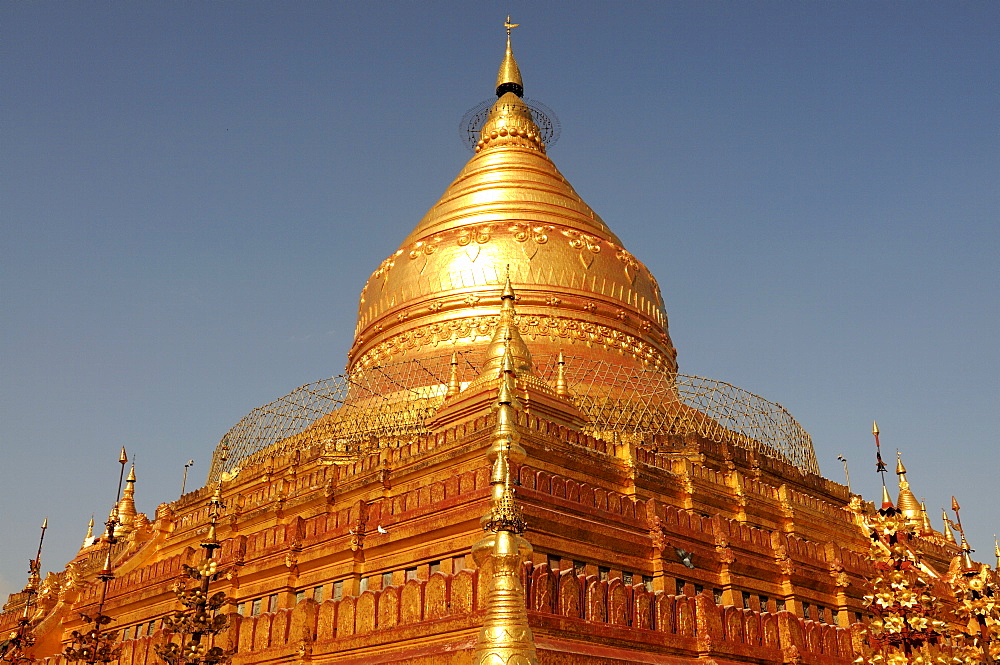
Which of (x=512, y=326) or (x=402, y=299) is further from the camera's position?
(x=402, y=299)

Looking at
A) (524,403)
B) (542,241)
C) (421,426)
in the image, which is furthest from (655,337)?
(524,403)

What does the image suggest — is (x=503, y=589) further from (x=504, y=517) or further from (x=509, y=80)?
(x=509, y=80)

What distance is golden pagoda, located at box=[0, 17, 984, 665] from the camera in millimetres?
13609

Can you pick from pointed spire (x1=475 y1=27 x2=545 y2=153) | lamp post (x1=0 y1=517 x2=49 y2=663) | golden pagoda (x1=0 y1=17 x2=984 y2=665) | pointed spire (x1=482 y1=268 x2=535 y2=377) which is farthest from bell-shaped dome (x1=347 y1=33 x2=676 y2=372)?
lamp post (x1=0 y1=517 x2=49 y2=663)

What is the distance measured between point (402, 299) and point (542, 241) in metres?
4.66

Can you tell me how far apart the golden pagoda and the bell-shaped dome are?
0.09 meters

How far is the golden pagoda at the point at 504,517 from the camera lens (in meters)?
13.6

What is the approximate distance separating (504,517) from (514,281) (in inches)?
708

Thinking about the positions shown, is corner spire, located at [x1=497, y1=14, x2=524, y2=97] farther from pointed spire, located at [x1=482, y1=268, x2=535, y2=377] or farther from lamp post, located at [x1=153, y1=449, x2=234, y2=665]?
lamp post, located at [x1=153, y1=449, x2=234, y2=665]

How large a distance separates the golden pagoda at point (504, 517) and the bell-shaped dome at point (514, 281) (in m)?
0.09

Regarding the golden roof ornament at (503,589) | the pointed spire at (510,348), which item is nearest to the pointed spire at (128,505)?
the pointed spire at (510,348)

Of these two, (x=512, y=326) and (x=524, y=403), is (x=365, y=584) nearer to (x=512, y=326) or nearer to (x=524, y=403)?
(x=524, y=403)

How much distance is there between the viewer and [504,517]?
10297 mm

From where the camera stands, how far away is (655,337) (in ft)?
97.5
